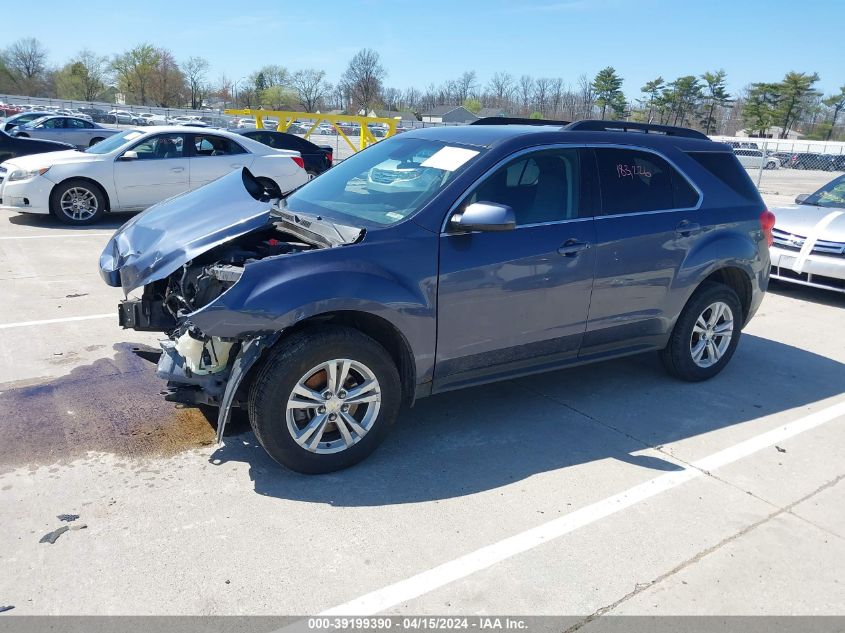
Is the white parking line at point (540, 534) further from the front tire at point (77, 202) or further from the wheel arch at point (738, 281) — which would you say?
the front tire at point (77, 202)

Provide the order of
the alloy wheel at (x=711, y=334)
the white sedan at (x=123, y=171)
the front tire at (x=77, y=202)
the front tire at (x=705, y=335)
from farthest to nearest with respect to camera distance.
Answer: the front tire at (x=77, y=202) < the white sedan at (x=123, y=171) < the alloy wheel at (x=711, y=334) < the front tire at (x=705, y=335)

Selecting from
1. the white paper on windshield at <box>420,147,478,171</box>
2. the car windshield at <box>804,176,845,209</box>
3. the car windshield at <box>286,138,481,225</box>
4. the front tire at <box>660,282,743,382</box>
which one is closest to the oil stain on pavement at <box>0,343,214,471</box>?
the car windshield at <box>286,138,481,225</box>

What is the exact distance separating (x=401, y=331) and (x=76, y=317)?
3841 millimetres

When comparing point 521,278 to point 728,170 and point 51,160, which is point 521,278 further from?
point 51,160

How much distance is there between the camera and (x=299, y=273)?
3.44m

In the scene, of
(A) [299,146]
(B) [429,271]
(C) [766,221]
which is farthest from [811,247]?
(A) [299,146]

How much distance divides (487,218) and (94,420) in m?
2.70

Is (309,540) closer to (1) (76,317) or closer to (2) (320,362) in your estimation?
(2) (320,362)

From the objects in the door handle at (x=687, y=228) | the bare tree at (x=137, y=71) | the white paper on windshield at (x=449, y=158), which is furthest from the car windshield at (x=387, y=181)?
the bare tree at (x=137, y=71)

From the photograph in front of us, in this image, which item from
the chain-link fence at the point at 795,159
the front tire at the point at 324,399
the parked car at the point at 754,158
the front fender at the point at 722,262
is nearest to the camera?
the front tire at the point at 324,399

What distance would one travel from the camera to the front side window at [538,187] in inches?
Answer: 160

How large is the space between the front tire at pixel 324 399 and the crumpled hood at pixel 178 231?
99cm

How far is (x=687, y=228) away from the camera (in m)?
4.88

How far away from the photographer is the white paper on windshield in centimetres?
411
